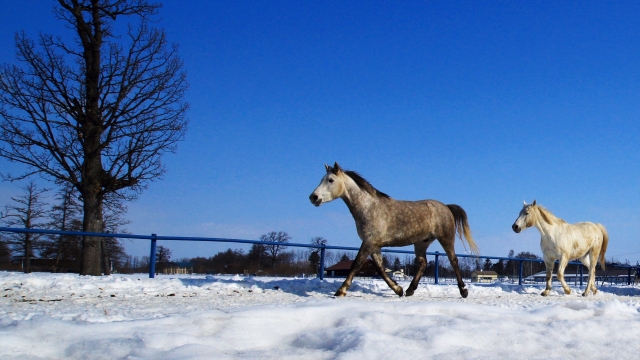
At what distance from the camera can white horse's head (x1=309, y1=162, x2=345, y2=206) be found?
8.73m

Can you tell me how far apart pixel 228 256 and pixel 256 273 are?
112 cm

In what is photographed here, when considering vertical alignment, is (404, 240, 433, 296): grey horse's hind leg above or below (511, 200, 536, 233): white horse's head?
A: below

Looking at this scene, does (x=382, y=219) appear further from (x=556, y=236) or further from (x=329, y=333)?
(x=556, y=236)

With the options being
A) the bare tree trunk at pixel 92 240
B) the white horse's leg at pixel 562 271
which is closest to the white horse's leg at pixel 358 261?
the white horse's leg at pixel 562 271

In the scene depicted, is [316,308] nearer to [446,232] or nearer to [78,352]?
[78,352]

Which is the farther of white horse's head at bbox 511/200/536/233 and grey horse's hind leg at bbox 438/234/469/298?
white horse's head at bbox 511/200/536/233

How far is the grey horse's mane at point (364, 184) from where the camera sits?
9.12 meters

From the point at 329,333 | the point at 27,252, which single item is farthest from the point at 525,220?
the point at 27,252

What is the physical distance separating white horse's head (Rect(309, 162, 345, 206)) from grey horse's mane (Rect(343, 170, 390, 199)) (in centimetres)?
22

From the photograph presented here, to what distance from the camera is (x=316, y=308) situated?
16.4ft

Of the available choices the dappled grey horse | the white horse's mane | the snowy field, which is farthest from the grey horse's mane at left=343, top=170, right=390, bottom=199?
the white horse's mane

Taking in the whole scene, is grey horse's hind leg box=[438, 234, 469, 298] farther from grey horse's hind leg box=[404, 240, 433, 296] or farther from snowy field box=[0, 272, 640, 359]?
snowy field box=[0, 272, 640, 359]

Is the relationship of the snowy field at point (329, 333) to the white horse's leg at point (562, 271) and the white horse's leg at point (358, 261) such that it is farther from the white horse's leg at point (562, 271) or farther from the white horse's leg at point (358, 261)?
the white horse's leg at point (562, 271)

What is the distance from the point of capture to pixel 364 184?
9164mm
